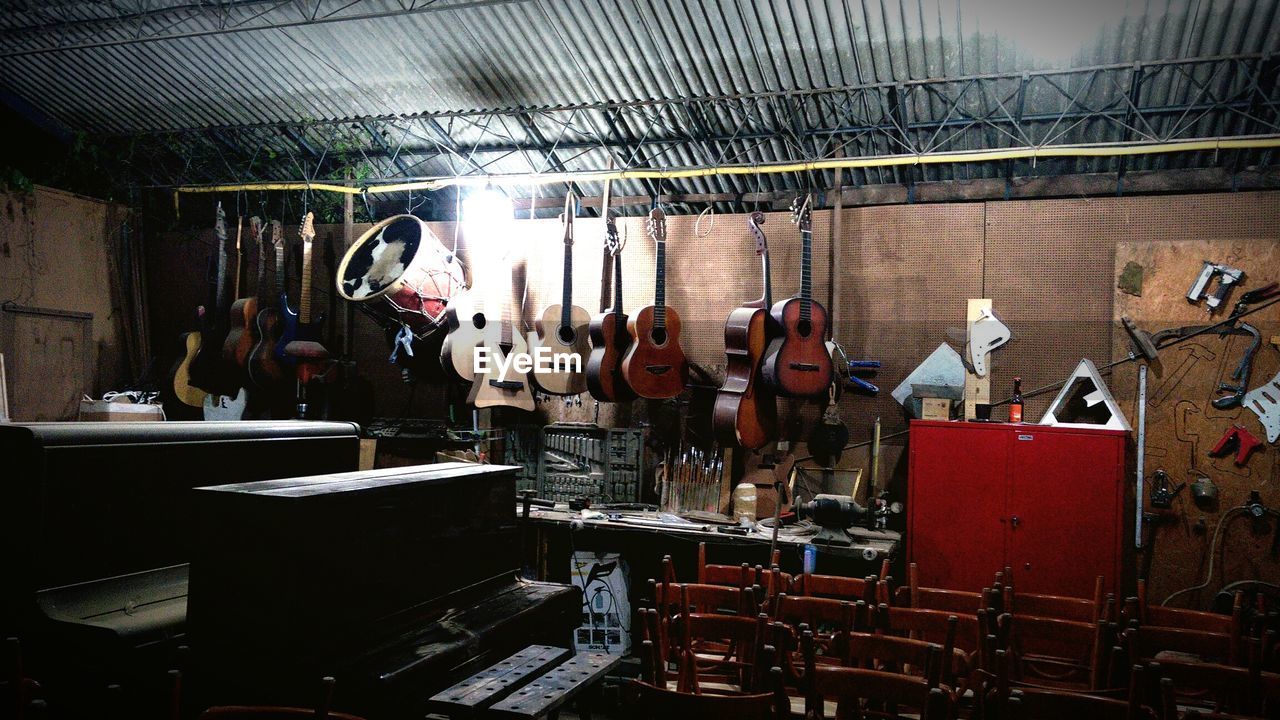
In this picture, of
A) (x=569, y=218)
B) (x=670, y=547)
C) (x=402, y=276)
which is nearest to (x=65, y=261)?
(x=402, y=276)

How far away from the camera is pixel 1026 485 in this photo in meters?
5.14

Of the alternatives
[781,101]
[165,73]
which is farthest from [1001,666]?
[165,73]

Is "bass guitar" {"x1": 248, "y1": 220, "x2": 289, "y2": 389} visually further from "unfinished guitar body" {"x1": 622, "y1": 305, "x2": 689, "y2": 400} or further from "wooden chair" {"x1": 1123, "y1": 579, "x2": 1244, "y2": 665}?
"wooden chair" {"x1": 1123, "y1": 579, "x2": 1244, "y2": 665}

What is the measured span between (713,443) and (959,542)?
1775 mm

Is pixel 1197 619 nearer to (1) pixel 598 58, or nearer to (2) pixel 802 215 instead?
(2) pixel 802 215

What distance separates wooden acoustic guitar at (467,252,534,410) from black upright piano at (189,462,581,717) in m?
2.80

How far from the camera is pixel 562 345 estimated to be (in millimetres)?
6219

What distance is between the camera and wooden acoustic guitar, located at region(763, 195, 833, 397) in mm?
5461

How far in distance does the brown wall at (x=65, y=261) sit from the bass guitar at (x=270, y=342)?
1.62 m

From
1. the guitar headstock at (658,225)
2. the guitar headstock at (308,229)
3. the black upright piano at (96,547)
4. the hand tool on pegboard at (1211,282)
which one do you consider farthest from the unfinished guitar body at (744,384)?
the guitar headstock at (308,229)

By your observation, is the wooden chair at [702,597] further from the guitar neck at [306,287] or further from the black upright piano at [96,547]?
the guitar neck at [306,287]

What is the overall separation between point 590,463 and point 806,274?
1.98 m

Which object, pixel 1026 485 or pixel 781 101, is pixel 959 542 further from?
pixel 781 101

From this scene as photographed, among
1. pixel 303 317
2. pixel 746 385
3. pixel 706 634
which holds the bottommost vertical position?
pixel 706 634
